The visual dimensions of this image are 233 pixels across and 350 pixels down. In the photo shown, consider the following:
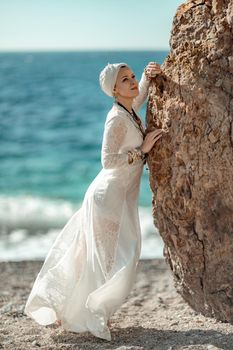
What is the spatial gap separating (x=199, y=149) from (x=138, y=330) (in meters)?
1.51

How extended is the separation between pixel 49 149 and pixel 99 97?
15.2 meters

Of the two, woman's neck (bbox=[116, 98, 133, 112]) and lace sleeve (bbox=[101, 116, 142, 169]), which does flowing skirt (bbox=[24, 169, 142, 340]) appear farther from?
woman's neck (bbox=[116, 98, 133, 112])

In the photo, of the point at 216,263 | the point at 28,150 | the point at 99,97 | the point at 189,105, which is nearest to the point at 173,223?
the point at 216,263

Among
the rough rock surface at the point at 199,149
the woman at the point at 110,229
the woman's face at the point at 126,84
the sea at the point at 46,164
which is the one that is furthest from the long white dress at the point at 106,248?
the sea at the point at 46,164

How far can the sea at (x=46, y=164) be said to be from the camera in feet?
37.4

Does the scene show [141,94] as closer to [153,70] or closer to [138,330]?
[153,70]

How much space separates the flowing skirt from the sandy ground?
138 millimetres

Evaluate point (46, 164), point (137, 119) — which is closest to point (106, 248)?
point (137, 119)

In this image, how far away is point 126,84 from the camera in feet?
17.1

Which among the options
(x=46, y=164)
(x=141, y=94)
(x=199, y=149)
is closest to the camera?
(x=199, y=149)

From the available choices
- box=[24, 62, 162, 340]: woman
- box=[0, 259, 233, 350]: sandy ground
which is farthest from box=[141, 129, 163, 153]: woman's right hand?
box=[0, 259, 233, 350]: sandy ground

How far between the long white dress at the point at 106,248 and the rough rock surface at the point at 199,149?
0.25 metres

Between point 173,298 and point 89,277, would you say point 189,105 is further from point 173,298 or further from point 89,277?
point 173,298

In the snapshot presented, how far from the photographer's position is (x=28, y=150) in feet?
71.6
